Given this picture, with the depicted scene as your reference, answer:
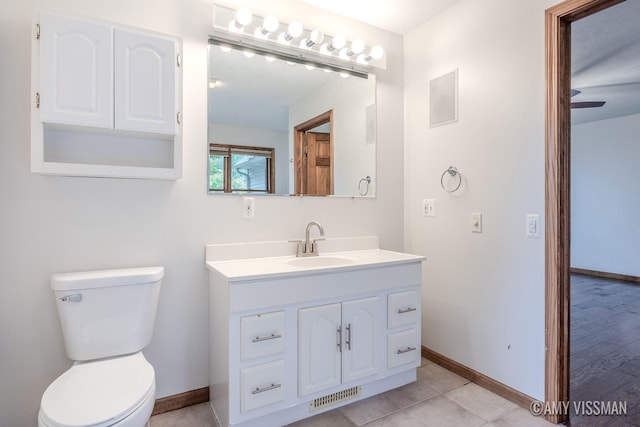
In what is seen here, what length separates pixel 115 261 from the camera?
5.47ft

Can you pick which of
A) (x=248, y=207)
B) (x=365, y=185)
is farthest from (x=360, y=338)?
(x=365, y=185)

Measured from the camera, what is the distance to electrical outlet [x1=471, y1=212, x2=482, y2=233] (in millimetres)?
2041

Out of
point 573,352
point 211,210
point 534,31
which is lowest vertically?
point 573,352

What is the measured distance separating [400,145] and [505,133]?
80cm

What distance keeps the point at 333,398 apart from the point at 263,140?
1.50 m

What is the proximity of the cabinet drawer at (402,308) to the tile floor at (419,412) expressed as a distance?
42 centimetres

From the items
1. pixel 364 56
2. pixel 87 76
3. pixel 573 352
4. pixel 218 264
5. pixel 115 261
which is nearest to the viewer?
pixel 87 76

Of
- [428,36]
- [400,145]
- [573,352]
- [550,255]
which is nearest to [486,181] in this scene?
[550,255]

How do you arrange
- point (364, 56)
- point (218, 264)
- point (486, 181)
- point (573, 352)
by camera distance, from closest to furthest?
1. point (218, 264)
2. point (486, 181)
3. point (364, 56)
4. point (573, 352)

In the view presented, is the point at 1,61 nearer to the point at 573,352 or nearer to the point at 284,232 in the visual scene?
the point at 284,232

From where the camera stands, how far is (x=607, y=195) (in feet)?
16.4

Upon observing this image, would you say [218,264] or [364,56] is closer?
[218,264]

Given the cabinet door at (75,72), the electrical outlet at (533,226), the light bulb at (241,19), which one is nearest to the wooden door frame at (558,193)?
the electrical outlet at (533,226)

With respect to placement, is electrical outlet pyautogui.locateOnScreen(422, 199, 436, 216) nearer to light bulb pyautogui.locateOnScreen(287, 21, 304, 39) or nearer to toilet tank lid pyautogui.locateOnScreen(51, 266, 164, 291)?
light bulb pyautogui.locateOnScreen(287, 21, 304, 39)
